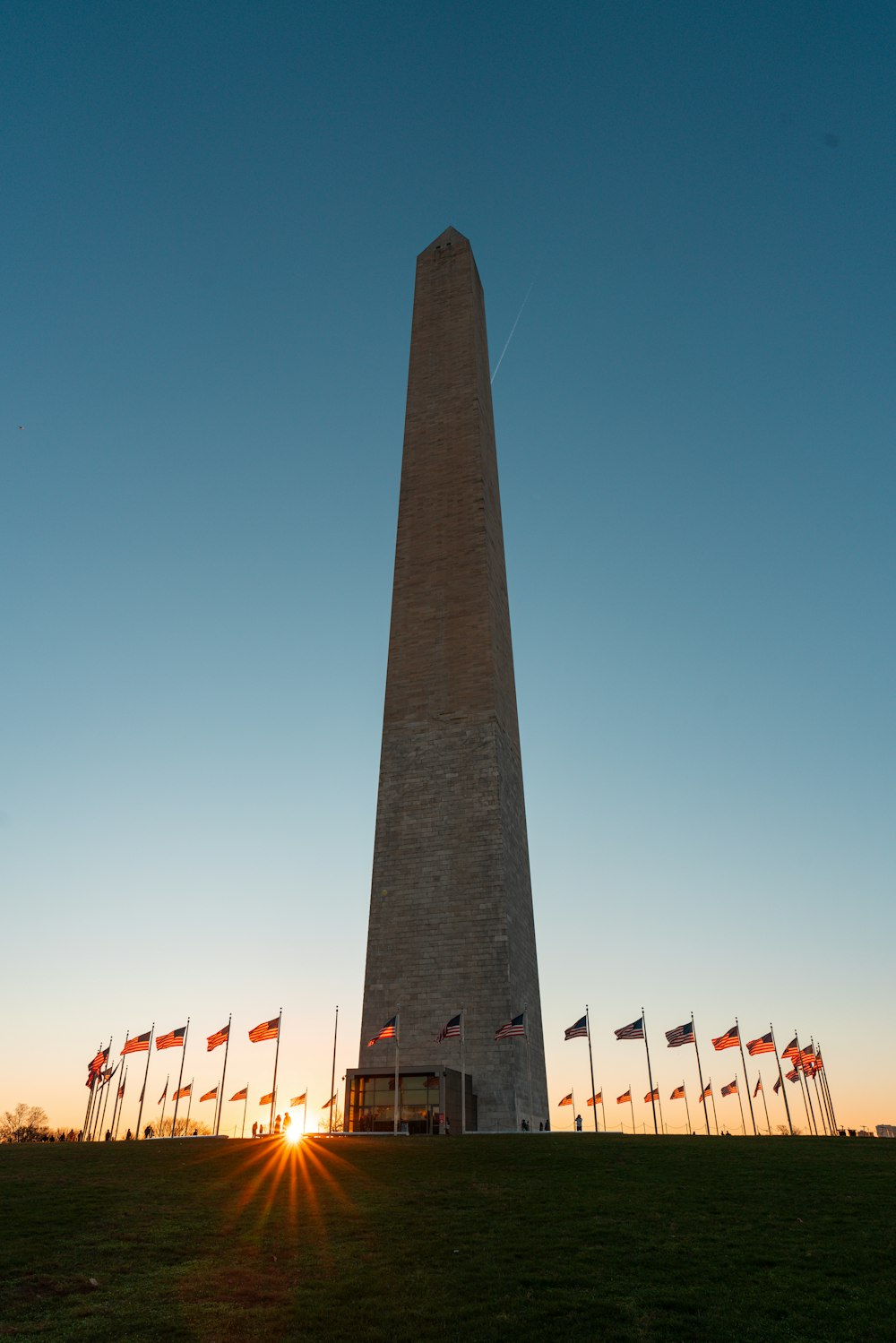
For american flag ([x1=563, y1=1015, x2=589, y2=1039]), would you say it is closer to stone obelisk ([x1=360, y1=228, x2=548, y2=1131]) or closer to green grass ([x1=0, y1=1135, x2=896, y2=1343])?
stone obelisk ([x1=360, y1=228, x2=548, y2=1131])

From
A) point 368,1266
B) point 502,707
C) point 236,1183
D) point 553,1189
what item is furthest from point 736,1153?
point 502,707

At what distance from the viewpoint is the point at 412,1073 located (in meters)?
33.7

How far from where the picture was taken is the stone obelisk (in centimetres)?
3578

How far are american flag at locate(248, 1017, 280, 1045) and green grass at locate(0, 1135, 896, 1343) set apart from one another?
9324mm

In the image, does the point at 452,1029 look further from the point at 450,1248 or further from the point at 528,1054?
the point at 450,1248

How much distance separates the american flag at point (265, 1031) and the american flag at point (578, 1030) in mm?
10204

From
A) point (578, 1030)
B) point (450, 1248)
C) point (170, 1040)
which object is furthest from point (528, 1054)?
point (450, 1248)

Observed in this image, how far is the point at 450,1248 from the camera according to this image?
14148mm

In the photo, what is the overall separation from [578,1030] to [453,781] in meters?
10.8

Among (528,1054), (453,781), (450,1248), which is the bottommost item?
(450,1248)

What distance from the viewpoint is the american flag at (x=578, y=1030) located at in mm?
34281

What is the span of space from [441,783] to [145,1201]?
23.8 metres

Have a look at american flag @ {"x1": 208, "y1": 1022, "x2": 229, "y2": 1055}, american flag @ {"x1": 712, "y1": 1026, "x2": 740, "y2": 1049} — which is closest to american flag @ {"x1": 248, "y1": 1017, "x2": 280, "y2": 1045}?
american flag @ {"x1": 208, "y1": 1022, "x2": 229, "y2": 1055}

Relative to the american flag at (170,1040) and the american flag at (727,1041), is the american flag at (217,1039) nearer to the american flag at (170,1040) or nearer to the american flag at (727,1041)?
the american flag at (170,1040)
